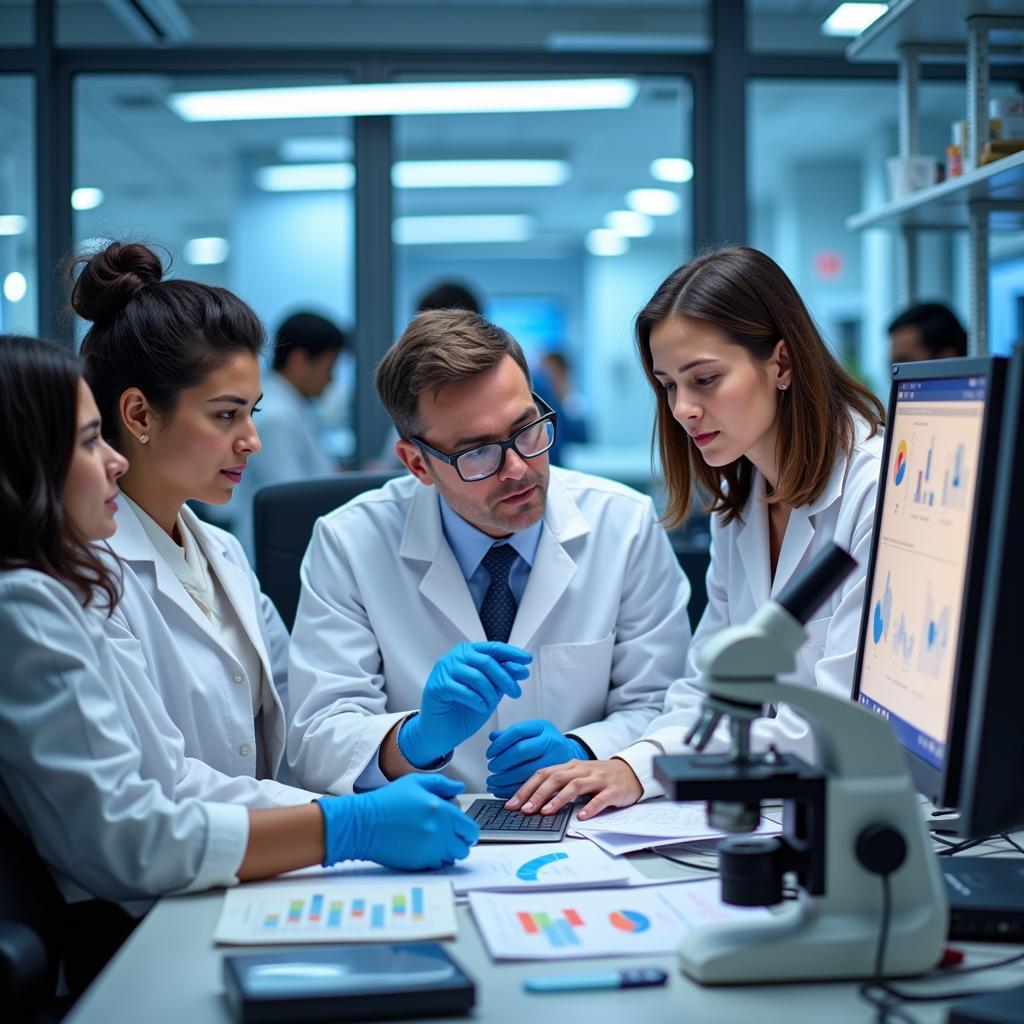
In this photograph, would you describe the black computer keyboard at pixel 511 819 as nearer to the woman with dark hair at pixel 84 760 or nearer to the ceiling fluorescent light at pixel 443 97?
the woman with dark hair at pixel 84 760

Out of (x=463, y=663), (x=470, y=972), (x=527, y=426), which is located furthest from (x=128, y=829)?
(x=527, y=426)

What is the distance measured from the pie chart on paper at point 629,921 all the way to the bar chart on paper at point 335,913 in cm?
14

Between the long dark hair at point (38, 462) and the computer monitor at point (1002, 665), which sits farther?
the long dark hair at point (38, 462)

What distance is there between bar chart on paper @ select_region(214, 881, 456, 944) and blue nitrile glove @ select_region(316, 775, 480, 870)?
0.11ft

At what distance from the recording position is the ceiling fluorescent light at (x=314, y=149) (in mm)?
7113

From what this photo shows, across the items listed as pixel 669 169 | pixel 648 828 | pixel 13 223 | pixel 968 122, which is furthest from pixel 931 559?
pixel 669 169

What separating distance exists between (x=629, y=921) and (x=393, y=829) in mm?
260

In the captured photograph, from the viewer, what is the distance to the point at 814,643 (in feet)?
4.97

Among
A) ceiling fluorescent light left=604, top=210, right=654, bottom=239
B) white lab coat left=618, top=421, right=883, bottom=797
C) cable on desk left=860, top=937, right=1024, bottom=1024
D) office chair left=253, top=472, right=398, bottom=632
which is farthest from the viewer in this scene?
ceiling fluorescent light left=604, top=210, right=654, bottom=239

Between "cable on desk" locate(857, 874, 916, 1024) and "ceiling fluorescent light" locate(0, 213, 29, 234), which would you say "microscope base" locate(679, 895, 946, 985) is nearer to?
"cable on desk" locate(857, 874, 916, 1024)

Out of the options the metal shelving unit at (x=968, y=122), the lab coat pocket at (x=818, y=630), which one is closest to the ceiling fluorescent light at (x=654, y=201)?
the metal shelving unit at (x=968, y=122)

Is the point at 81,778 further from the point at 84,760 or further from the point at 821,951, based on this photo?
the point at 821,951

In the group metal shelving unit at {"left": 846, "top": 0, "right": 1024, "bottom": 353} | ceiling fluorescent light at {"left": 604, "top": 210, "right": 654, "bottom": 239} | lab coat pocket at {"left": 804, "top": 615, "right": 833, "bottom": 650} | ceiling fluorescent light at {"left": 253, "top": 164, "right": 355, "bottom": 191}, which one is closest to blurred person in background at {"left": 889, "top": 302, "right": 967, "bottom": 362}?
metal shelving unit at {"left": 846, "top": 0, "right": 1024, "bottom": 353}

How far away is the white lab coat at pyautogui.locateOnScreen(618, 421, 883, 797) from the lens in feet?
4.66
